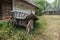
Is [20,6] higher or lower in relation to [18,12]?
higher

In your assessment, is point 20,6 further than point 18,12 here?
Yes

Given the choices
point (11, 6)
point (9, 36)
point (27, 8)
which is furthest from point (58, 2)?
point (9, 36)

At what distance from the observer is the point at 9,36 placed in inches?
343

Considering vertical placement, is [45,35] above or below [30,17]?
below

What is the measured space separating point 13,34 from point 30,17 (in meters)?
2.21

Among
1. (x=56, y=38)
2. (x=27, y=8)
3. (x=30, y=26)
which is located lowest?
(x=56, y=38)

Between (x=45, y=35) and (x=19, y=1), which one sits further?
(x=19, y=1)

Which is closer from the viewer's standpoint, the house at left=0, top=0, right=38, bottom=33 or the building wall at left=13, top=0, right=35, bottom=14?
the house at left=0, top=0, right=38, bottom=33

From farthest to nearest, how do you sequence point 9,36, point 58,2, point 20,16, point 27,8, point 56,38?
1. point 58,2
2. point 27,8
3. point 20,16
4. point 56,38
5. point 9,36

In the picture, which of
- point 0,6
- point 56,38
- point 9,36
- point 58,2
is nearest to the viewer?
point 9,36

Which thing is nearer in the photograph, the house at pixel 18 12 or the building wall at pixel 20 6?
the house at pixel 18 12

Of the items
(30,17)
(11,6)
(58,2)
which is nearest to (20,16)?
(30,17)

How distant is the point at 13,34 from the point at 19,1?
5226 millimetres

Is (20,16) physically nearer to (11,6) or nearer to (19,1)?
(11,6)
